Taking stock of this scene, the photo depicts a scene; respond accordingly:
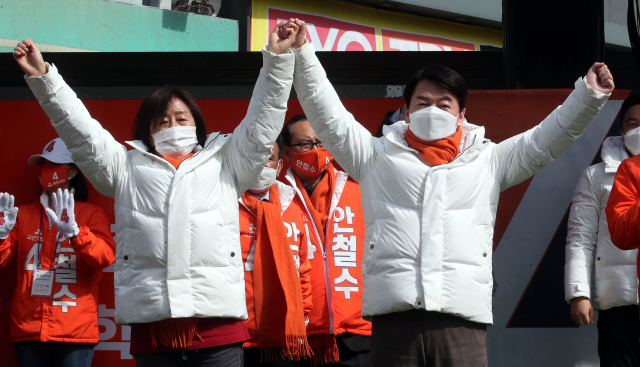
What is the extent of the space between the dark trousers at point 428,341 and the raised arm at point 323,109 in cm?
66

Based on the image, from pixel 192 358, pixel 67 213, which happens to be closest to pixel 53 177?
pixel 67 213

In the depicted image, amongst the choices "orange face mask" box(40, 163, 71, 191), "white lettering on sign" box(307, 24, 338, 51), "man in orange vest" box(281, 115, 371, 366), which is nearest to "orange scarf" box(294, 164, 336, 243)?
"man in orange vest" box(281, 115, 371, 366)

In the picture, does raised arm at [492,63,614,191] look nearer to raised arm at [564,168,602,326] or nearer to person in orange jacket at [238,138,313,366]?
raised arm at [564,168,602,326]

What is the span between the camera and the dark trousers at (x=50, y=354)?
3617 mm

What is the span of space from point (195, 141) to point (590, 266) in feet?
6.94

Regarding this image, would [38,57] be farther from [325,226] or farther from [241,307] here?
[325,226]

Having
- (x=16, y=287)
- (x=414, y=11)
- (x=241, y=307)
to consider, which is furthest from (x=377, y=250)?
(x=414, y=11)

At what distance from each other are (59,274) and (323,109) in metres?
2.07

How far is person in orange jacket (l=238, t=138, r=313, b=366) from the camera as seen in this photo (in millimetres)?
3119

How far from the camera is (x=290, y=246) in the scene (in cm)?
327

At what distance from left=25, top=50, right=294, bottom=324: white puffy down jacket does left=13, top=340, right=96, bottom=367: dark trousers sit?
130cm

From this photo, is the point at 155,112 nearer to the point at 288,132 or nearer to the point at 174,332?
the point at 174,332

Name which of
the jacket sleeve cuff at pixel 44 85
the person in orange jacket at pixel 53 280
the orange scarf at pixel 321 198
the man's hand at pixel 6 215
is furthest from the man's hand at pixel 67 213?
the orange scarf at pixel 321 198

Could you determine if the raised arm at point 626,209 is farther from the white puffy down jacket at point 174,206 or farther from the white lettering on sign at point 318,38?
the white lettering on sign at point 318,38
